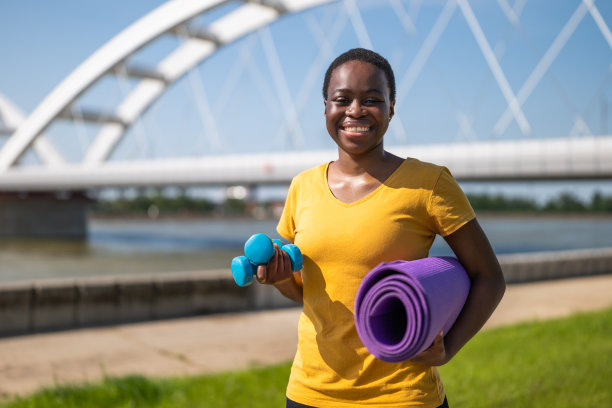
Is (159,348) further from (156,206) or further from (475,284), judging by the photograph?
(156,206)

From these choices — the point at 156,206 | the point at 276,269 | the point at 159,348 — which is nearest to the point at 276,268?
the point at 276,269

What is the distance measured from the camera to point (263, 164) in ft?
89.1

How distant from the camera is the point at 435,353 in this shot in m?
1.47

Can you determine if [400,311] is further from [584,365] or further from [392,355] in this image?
[584,365]

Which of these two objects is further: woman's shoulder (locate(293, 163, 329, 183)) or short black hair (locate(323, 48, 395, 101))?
woman's shoulder (locate(293, 163, 329, 183))

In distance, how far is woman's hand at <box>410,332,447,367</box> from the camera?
57.9 inches

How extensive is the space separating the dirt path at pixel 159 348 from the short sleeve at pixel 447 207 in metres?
3.63

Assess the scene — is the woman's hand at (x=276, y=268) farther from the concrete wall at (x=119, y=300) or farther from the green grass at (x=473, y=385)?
the concrete wall at (x=119, y=300)

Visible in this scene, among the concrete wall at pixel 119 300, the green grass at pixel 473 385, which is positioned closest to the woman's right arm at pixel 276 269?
the green grass at pixel 473 385

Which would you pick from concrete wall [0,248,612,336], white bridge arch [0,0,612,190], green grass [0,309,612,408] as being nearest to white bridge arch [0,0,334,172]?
white bridge arch [0,0,612,190]

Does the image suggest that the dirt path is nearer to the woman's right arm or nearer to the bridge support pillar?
the woman's right arm

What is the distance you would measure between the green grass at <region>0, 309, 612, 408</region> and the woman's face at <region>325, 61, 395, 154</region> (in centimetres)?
287

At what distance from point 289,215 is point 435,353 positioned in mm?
565

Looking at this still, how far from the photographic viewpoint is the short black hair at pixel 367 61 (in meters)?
1.59
